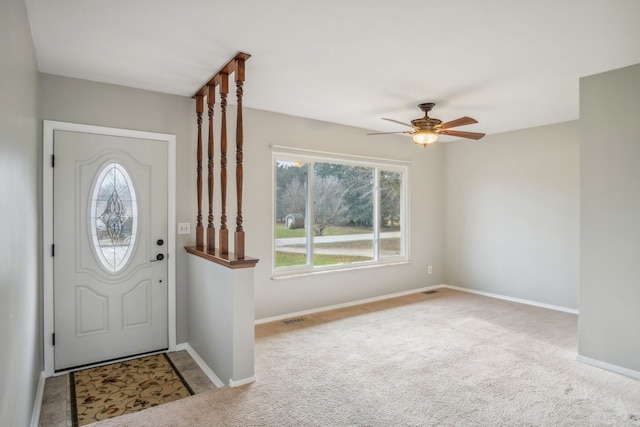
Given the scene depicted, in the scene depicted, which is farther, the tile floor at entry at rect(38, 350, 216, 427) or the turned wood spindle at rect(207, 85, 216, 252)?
the turned wood spindle at rect(207, 85, 216, 252)

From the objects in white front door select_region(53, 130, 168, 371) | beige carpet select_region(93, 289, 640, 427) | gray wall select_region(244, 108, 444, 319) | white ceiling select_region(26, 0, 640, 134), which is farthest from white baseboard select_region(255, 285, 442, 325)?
white ceiling select_region(26, 0, 640, 134)

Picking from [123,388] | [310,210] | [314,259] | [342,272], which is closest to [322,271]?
[314,259]

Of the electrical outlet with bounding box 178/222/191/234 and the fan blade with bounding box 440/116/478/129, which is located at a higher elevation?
the fan blade with bounding box 440/116/478/129

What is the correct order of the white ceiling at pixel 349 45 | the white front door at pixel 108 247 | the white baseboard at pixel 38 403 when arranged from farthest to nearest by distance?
1. the white front door at pixel 108 247
2. the white baseboard at pixel 38 403
3. the white ceiling at pixel 349 45

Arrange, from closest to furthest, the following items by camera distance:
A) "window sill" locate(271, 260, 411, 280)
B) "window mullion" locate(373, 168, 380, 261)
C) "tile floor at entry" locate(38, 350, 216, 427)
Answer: "tile floor at entry" locate(38, 350, 216, 427), "window sill" locate(271, 260, 411, 280), "window mullion" locate(373, 168, 380, 261)

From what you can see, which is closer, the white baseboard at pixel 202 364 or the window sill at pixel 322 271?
the white baseboard at pixel 202 364

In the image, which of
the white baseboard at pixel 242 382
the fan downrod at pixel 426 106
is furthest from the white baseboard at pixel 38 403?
the fan downrod at pixel 426 106

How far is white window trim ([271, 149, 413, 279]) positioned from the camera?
4.46 meters

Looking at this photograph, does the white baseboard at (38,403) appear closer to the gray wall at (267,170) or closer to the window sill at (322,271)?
the gray wall at (267,170)

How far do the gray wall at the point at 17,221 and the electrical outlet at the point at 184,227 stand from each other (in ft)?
3.83

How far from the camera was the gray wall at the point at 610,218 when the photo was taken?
2932 mm

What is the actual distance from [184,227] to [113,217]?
24.7 inches

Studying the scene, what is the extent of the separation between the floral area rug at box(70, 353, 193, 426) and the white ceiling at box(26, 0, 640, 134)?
253cm

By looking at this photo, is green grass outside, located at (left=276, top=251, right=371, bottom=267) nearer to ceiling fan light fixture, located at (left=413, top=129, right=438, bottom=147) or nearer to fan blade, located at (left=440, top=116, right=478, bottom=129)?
ceiling fan light fixture, located at (left=413, top=129, right=438, bottom=147)
